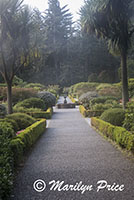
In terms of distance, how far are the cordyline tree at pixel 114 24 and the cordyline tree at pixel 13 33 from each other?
4076 mm

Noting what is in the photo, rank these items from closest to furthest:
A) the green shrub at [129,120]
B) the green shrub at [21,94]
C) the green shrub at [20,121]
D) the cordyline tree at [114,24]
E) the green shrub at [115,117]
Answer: the green shrub at [129,120]
the green shrub at [20,121]
the green shrub at [115,117]
the cordyline tree at [114,24]
the green shrub at [21,94]

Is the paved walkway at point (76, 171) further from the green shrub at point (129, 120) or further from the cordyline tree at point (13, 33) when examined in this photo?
the cordyline tree at point (13, 33)

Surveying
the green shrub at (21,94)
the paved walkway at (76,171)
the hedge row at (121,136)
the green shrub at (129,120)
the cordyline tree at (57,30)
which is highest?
the cordyline tree at (57,30)

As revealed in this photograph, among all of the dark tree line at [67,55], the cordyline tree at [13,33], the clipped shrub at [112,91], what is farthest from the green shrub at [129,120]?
the dark tree line at [67,55]

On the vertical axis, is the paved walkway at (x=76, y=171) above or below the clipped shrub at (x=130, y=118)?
below

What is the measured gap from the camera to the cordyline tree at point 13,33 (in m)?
11.0

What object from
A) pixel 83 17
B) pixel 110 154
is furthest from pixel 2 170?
pixel 83 17

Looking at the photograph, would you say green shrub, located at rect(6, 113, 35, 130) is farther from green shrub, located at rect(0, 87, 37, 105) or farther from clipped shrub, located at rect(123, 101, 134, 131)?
green shrub, located at rect(0, 87, 37, 105)

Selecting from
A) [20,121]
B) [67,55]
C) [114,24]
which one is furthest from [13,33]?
[67,55]

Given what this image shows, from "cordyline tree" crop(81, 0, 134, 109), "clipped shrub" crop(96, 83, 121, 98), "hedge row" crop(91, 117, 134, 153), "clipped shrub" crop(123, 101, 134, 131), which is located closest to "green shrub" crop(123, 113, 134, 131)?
"clipped shrub" crop(123, 101, 134, 131)

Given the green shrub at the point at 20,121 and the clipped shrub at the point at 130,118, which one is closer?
the clipped shrub at the point at 130,118

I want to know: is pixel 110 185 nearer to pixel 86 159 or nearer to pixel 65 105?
pixel 86 159

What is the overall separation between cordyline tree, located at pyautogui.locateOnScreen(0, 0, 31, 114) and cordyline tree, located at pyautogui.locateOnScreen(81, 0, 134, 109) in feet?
13.4

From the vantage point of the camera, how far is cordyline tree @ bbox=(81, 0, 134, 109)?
43.2 ft
